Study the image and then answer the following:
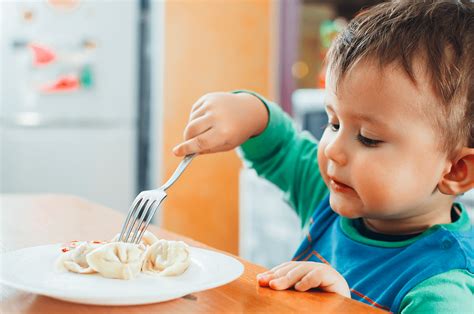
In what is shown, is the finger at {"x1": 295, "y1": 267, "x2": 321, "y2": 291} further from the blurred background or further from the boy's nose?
the blurred background

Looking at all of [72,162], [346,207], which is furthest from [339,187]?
[72,162]

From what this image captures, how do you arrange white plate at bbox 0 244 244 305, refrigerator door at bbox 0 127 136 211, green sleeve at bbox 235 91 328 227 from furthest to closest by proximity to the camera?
refrigerator door at bbox 0 127 136 211, green sleeve at bbox 235 91 328 227, white plate at bbox 0 244 244 305

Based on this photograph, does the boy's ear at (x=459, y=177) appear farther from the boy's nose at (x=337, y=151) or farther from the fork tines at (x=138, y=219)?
the fork tines at (x=138, y=219)

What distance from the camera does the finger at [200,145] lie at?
89cm

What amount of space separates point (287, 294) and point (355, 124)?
0.28 m

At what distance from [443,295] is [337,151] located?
0.75ft

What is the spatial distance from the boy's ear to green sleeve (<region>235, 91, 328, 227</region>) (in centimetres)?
32

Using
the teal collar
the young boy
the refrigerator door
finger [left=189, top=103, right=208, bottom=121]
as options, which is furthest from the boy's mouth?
Answer: the refrigerator door

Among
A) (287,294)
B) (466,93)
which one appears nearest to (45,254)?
(287,294)

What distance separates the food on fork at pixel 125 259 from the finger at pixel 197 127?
0.25 meters

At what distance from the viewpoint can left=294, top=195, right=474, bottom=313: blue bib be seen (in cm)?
82

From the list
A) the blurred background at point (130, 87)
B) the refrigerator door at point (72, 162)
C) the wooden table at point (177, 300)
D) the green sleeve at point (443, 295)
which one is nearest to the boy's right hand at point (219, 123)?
the wooden table at point (177, 300)

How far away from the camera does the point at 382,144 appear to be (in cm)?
85

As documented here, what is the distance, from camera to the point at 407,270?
86 cm
